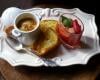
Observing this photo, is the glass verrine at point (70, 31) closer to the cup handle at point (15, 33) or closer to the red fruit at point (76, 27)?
the red fruit at point (76, 27)

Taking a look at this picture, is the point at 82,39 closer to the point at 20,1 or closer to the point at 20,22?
the point at 20,22

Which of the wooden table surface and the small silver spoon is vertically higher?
the small silver spoon

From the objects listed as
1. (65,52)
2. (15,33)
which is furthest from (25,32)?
(65,52)

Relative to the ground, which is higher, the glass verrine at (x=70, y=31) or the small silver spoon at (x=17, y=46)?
the glass verrine at (x=70, y=31)

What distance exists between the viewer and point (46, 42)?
773mm

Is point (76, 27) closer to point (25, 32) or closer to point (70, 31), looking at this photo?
point (70, 31)

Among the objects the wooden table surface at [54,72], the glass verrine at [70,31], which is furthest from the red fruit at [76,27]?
the wooden table surface at [54,72]

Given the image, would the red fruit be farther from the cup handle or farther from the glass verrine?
the cup handle

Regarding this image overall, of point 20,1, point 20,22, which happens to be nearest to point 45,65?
point 20,22

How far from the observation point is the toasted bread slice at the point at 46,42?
77 cm

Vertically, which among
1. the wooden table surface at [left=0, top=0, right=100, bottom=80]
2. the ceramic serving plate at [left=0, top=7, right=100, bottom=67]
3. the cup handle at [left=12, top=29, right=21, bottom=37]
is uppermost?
the cup handle at [left=12, top=29, right=21, bottom=37]

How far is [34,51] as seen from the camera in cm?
77

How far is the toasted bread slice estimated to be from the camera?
766mm

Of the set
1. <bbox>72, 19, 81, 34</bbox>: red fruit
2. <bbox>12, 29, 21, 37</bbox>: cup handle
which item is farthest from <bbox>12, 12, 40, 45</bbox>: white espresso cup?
<bbox>72, 19, 81, 34</bbox>: red fruit
